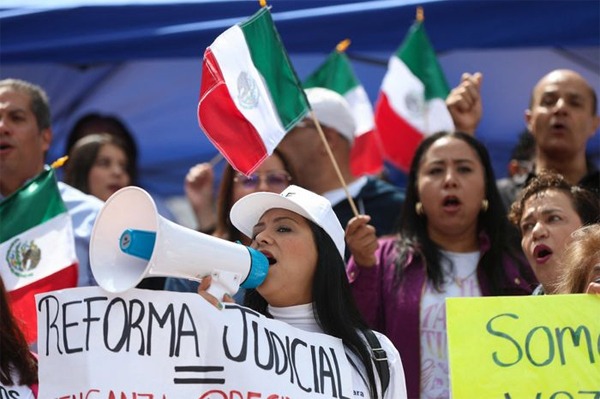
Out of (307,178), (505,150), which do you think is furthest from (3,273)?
(505,150)

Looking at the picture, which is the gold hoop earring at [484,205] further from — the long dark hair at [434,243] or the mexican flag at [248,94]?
the mexican flag at [248,94]

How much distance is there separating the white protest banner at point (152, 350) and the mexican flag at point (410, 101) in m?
3.25

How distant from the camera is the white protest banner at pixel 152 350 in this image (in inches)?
Result: 135

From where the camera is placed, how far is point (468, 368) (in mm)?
3543

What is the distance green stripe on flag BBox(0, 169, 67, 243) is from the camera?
5.08 metres

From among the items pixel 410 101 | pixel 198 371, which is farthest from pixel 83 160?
pixel 198 371

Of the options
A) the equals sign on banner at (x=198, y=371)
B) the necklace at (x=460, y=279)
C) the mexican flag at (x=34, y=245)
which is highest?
the mexican flag at (x=34, y=245)

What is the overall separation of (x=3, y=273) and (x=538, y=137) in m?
2.37

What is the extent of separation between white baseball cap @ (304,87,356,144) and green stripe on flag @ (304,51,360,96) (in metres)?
0.95

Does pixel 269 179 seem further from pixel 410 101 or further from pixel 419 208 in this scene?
pixel 410 101

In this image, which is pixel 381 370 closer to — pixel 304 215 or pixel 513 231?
pixel 304 215

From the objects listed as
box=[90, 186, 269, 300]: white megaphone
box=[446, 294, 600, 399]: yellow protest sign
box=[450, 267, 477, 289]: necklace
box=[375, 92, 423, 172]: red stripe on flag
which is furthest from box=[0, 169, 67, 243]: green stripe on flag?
box=[375, 92, 423, 172]: red stripe on flag

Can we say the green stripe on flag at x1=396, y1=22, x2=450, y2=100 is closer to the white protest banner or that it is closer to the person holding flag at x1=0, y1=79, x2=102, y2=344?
the person holding flag at x1=0, y1=79, x2=102, y2=344

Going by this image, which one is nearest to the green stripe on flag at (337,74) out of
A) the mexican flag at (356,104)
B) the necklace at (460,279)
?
the mexican flag at (356,104)
